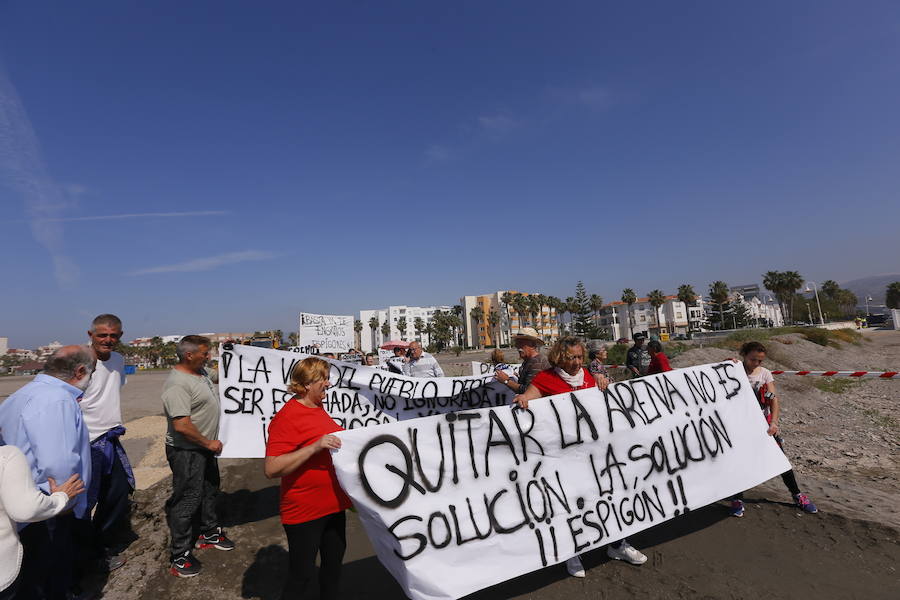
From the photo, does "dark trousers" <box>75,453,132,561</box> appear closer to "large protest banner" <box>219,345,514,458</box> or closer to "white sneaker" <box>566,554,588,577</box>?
"large protest banner" <box>219,345,514,458</box>

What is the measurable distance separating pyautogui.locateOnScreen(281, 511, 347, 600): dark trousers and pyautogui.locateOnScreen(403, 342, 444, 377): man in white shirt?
4.60 meters

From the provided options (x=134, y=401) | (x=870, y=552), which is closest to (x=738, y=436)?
(x=870, y=552)

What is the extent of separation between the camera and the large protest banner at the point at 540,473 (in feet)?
9.09

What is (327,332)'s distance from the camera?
14.4m

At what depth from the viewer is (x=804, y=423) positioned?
28.0ft

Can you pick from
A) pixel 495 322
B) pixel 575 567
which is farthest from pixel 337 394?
pixel 495 322

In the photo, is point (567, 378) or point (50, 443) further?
point (567, 378)

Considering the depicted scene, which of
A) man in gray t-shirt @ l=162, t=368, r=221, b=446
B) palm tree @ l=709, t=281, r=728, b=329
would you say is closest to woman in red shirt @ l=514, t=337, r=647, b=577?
man in gray t-shirt @ l=162, t=368, r=221, b=446

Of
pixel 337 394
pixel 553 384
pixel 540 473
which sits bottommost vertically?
pixel 540 473

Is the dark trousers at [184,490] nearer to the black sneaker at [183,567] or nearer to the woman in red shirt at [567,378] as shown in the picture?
the black sneaker at [183,567]

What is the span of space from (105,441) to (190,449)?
83 centimetres

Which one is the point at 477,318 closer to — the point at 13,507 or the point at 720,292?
the point at 720,292

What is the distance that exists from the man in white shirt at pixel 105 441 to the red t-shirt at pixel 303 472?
2233 mm

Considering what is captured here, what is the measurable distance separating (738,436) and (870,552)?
1.14 metres
